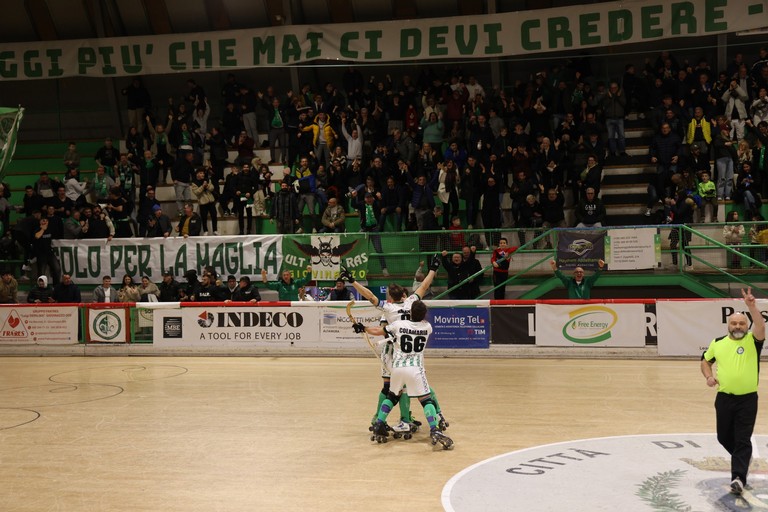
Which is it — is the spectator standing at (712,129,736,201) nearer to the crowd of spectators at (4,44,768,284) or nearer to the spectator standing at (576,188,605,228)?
the crowd of spectators at (4,44,768,284)

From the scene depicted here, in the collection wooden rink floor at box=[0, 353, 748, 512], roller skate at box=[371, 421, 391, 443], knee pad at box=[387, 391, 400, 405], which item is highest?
knee pad at box=[387, 391, 400, 405]

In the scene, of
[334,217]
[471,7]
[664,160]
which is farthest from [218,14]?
[664,160]

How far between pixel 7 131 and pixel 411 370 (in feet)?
53.6

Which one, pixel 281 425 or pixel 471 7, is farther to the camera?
pixel 471 7

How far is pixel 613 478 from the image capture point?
9.55 metres

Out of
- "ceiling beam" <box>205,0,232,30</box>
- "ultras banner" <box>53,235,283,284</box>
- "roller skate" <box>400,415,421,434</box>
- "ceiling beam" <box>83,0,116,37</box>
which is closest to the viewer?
"roller skate" <box>400,415,421,434</box>

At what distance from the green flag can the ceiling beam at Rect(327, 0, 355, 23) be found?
1306cm

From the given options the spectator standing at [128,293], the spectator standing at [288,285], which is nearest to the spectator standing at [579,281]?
the spectator standing at [288,285]

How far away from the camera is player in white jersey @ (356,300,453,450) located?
1144 centimetres

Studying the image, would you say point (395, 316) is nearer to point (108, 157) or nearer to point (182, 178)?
point (182, 178)

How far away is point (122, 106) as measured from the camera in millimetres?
34281

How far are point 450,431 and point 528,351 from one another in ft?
25.6

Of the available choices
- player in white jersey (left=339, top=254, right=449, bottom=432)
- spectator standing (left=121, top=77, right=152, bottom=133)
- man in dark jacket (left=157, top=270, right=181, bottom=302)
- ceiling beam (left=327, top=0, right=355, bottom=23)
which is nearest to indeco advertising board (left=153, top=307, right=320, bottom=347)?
man in dark jacket (left=157, top=270, right=181, bottom=302)

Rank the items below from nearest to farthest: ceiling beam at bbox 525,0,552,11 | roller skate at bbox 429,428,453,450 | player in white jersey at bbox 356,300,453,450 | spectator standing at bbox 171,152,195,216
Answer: roller skate at bbox 429,428,453,450
player in white jersey at bbox 356,300,453,450
spectator standing at bbox 171,152,195,216
ceiling beam at bbox 525,0,552,11
